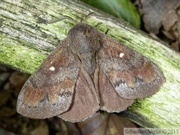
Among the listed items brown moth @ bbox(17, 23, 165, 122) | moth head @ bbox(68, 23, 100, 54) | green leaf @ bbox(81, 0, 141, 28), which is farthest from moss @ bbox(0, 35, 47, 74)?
green leaf @ bbox(81, 0, 141, 28)

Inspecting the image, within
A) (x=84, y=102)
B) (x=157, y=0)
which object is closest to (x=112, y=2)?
(x=157, y=0)

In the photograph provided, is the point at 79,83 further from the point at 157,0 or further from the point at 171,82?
the point at 157,0

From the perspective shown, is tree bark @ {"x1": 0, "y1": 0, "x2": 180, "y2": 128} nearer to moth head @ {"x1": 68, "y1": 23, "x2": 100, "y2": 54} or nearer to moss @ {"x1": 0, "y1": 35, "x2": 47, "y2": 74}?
moss @ {"x1": 0, "y1": 35, "x2": 47, "y2": 74}

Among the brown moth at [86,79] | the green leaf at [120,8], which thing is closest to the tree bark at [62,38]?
the brown moth at [86,79]

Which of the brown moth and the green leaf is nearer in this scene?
the brown moth

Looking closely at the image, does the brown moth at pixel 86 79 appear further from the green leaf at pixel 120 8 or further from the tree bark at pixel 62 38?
the green leaf at pixel 120 8

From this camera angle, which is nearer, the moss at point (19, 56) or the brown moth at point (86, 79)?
the brown moth at point (86, 79)
